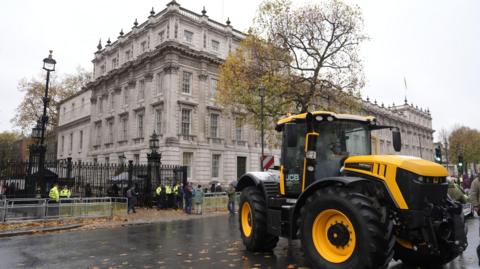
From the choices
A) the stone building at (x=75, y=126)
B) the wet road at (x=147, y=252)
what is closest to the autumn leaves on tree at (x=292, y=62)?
the wet road at (x=147, y=252)

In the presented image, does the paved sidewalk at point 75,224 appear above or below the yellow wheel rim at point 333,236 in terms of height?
below

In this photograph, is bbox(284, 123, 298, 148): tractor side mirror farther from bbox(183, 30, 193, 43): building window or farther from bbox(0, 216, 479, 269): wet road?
bbox(183, 30, 193, 43): building window

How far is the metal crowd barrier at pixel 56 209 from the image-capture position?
14.5m

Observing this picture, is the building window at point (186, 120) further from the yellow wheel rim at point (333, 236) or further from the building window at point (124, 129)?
the yellow wheel rim at point (333, 236)

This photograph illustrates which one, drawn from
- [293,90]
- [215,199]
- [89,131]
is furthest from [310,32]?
[89,131]

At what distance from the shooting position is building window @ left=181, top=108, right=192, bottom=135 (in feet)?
115

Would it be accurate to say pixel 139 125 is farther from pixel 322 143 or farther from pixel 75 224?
pixel 322 143

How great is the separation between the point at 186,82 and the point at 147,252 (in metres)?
28.5

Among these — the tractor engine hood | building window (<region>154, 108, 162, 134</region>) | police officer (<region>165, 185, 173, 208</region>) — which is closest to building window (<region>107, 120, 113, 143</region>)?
building window (<region>154, 108, 162, 134</region>)

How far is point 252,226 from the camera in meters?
8.20

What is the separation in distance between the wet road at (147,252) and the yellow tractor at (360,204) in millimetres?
1014

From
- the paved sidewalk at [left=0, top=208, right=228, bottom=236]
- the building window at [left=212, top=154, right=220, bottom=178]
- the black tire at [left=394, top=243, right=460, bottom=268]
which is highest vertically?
the building window at [left=212, top=154, right=220, bottom=178]

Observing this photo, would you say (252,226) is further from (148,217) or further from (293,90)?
(293,90)

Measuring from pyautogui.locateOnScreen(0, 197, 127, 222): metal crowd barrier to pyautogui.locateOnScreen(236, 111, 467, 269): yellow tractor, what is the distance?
39.6ft
